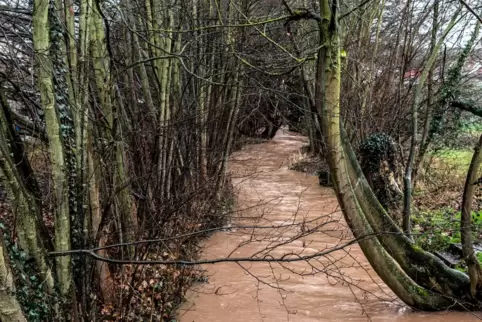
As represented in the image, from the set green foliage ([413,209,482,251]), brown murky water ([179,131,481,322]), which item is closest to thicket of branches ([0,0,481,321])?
brown murky water ([179,131,481,322])

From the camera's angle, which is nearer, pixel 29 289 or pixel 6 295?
pixel 6 295

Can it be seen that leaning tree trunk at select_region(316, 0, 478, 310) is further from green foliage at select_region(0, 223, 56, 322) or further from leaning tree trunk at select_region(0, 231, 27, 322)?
leaning tree trunk at select_region(0, 231, 27, 322)

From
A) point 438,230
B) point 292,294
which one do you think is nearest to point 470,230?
point 292,294

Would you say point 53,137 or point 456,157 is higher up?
point 53,137

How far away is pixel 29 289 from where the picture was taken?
2684mm

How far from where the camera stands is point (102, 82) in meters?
4.36

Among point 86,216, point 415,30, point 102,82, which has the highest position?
point 415,30

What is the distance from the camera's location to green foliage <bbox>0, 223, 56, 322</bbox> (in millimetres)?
2571

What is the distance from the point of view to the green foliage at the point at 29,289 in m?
2.57

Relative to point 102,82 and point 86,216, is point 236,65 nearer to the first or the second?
point 102,82

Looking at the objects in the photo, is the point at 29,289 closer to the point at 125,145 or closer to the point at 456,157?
the point at 125,145

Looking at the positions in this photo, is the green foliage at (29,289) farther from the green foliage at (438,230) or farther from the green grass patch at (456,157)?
the green grass patch at (456,157)

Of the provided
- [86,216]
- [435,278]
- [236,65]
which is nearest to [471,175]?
[435,278]

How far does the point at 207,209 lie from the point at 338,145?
3349 millimetres
